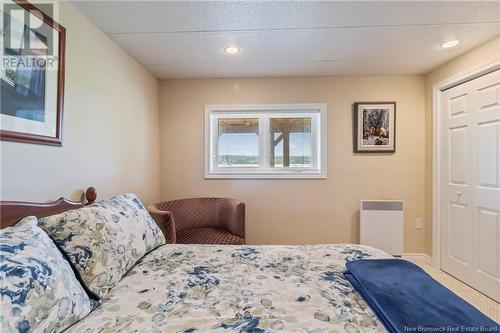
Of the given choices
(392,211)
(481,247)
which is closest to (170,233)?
(392,211)

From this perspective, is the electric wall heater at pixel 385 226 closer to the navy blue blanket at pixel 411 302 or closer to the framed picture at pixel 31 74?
the navy blue blanket at pixel 411 302

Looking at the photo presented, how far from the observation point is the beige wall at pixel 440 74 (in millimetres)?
2168

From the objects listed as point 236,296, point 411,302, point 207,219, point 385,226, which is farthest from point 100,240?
point 385,226

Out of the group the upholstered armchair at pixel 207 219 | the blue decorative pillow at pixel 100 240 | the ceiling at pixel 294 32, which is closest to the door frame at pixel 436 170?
the ceiling at pixel 294 32

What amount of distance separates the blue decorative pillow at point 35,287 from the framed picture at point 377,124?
9.81 ft

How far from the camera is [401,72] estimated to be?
2.91 meters

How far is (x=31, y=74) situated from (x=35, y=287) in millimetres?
1179

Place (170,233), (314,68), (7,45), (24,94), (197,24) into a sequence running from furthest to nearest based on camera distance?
(314,68) < (170,233) < (197,24) < (24,94) < (7,45)

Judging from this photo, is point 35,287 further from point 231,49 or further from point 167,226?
point 231,49

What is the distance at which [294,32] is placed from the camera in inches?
79.4

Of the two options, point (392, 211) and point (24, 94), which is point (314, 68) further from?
point (24, 94)

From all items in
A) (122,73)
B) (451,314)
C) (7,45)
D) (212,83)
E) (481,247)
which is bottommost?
(481,247)

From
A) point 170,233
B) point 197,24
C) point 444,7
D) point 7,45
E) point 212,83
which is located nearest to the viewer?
point 7,45

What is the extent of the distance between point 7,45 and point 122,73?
3.65ft
